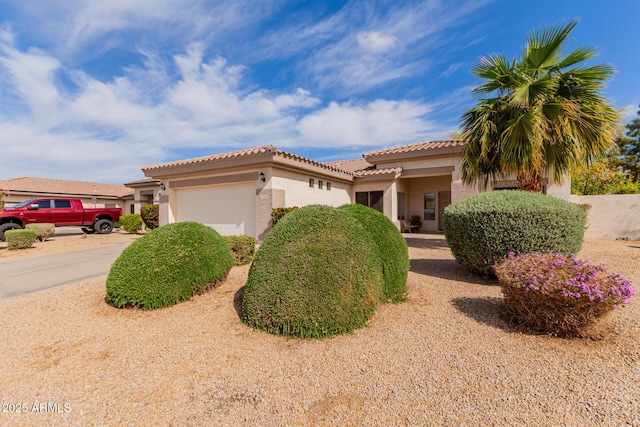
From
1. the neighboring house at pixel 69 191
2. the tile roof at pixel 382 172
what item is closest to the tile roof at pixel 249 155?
the tile roof at pixel 382 172

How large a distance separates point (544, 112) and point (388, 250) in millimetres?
6994

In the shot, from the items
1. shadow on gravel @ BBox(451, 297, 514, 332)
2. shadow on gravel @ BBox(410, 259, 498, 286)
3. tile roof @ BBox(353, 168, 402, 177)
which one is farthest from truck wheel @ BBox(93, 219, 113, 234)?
shadow on gravel @ BBox(451, 297, 514, 332)

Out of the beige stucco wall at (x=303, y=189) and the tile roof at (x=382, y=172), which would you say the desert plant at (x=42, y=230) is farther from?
the tile roof at (x=382, y=172)

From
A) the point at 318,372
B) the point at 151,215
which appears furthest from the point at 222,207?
the point at 318,372

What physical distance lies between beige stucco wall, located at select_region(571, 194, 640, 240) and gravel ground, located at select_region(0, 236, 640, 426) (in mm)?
11063

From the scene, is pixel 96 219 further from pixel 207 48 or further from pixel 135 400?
pixel 135 400

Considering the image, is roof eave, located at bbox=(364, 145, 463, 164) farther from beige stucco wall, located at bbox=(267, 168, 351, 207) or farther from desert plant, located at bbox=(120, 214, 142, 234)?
desert plant, located at bbox=(120, 214, 142, 234)

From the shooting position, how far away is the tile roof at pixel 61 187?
80.4ft

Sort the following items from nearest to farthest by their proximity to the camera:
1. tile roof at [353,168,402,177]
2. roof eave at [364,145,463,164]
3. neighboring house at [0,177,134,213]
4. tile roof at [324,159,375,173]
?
roof eave at [364,145,463,164] → tile roof at [353,168,402,177] → tile roof at [324,159,375,173] → neighboring house at [0,177,134,213]

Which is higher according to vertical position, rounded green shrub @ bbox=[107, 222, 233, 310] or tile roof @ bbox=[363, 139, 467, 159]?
tile roof @ bbox=[363, 139, 467, 159]

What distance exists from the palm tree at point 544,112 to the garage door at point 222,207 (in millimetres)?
9118

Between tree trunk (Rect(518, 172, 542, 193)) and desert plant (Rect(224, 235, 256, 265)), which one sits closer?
desert plant (Rect(224, 235, 256, 265))

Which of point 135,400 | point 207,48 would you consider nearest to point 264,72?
point 207,48

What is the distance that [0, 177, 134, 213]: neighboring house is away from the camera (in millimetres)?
23328
